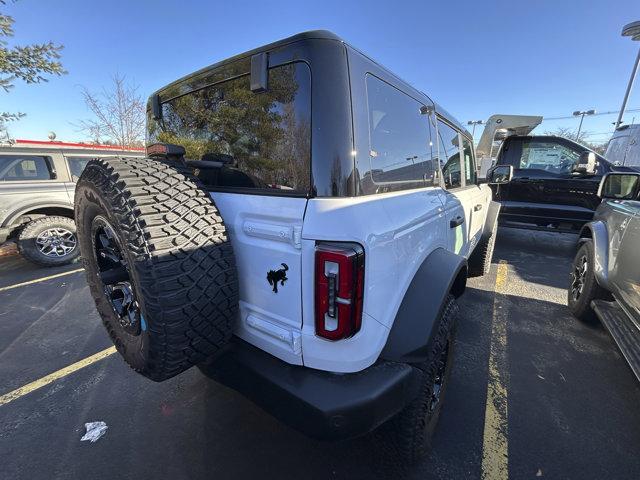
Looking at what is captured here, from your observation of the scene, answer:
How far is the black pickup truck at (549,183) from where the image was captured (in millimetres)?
5625

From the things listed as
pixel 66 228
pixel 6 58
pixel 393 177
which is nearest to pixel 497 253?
pixel 393 177

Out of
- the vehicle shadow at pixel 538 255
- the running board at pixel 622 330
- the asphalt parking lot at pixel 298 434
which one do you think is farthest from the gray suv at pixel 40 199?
the vehicle shadow at pixel 538 255

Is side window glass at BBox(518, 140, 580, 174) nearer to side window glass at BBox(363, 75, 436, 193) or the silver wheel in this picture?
side window glass at BBox(363, 75, 436, 193)

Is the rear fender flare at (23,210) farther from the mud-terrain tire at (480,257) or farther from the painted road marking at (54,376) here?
the mud-terrain tire at (480,257)

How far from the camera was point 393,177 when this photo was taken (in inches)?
66.4

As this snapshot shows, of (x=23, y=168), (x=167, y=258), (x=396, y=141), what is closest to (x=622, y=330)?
(x=396, y=141)

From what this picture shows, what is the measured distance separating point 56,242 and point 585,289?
24.8 ft

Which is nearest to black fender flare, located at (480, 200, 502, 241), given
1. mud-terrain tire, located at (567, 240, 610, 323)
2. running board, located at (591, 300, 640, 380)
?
mud-terrain tire, located at (567, 240, 610, 323)

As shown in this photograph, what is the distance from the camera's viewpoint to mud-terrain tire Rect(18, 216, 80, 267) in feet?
16.6

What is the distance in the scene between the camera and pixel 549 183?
5.94 meters

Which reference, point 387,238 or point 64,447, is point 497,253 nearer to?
point 387,238

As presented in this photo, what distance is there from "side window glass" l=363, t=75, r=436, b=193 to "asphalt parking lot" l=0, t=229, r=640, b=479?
4.81 ft

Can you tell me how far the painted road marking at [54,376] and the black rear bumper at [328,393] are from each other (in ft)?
6.92

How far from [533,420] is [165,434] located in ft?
8.07
